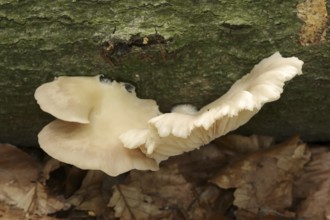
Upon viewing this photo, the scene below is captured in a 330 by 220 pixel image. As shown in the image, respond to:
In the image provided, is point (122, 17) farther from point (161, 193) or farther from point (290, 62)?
point (161, 193)

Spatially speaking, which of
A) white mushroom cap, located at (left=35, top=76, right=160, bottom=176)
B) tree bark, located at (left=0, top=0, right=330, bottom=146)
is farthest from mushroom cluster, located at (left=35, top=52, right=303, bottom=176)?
tree bark, located at (left=0, top=0, right=330, bottom=146)

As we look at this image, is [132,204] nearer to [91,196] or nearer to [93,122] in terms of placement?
[91,196]

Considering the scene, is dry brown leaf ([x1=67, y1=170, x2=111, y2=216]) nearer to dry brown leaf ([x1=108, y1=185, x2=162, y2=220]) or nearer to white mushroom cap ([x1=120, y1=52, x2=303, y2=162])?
dry brown leaf ([x1=108, y1=185, x2=162, y2=220])

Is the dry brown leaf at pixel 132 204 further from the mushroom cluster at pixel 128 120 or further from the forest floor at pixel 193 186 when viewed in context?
the mushroom cluster at pixel 128 120

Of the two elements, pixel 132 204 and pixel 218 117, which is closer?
pixel 218 117

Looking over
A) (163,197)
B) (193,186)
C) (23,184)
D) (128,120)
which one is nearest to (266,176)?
(193,186)

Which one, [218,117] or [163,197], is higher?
[218,117]

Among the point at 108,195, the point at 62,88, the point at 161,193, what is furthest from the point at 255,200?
the point at 62,88
